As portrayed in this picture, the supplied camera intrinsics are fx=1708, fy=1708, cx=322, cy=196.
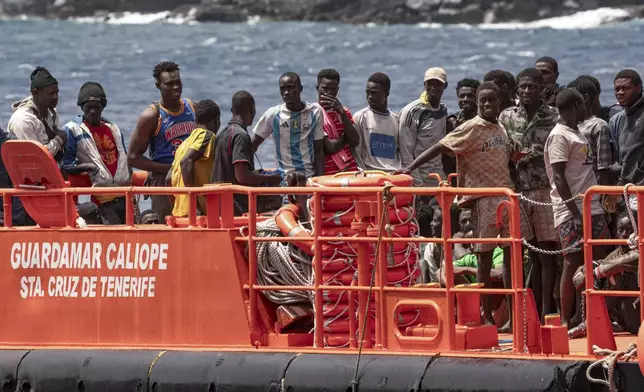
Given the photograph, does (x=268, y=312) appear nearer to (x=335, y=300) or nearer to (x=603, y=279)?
(x=335, y=300)

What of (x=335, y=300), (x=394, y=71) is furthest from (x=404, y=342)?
(x=394, y=71)

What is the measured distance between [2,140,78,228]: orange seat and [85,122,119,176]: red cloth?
1950mm

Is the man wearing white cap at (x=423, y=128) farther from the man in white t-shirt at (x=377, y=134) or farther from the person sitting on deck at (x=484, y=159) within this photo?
the person sitting on deck at (x=484, y=159)

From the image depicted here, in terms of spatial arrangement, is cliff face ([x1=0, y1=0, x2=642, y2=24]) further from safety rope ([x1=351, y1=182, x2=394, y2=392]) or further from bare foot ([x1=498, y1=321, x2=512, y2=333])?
safety rope ([x1=351, y1=182, x2=394, y2=392])

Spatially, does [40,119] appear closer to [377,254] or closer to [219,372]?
[219,372]

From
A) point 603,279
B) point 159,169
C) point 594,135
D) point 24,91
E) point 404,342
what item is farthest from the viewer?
point 24,91

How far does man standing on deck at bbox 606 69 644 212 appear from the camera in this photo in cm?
1157

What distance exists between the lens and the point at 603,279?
37.3 feet

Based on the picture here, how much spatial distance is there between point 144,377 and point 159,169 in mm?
2865

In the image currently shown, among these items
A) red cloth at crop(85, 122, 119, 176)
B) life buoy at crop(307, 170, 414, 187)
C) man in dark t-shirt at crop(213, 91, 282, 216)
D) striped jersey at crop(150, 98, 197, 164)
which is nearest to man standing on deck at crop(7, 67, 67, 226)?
red cloth at crop(85, 122, 119, 176)

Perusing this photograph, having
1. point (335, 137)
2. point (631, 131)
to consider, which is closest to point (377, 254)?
point (631, 131)

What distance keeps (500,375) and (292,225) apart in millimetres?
1715

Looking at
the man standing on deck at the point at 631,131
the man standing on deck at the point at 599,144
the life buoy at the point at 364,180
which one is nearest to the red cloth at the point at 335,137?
the man standing on deck at the point at 599,144

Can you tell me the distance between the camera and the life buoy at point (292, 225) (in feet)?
35.1
